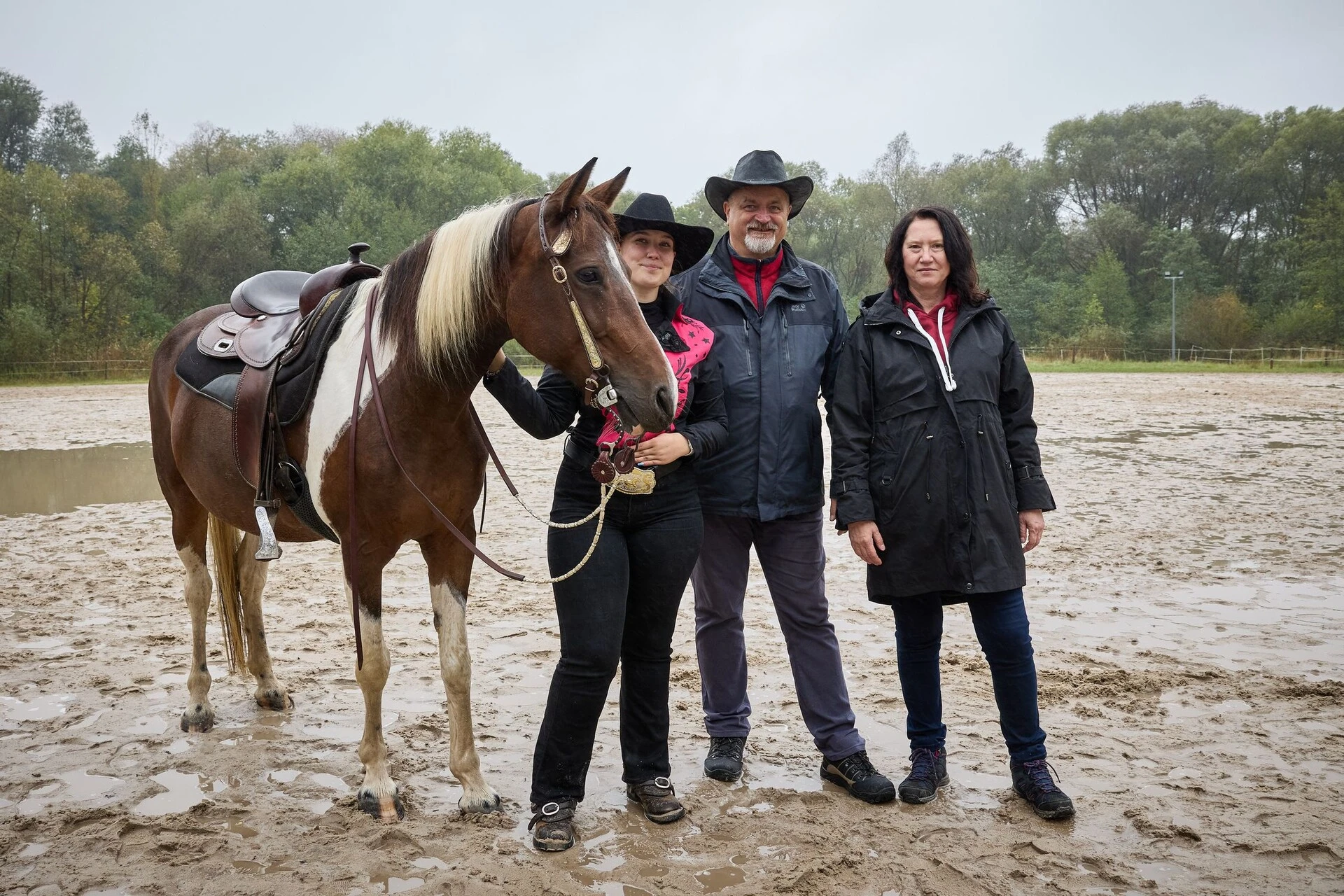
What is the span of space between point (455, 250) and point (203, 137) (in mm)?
71316

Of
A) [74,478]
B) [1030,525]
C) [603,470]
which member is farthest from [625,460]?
[74,478]

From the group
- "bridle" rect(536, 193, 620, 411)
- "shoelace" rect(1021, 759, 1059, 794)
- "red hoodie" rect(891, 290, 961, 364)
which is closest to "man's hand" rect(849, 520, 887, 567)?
"red hoodie" rect(891, 290, 961, 364)

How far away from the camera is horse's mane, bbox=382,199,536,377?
299 cm

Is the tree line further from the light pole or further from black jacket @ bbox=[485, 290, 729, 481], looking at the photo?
black jacket @ bbox=[485, 290, 729, 481]

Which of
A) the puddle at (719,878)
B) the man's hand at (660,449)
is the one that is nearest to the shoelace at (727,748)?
the puddle at (719,878)

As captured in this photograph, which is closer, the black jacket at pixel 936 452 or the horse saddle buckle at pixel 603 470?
the horse saddle buckle at pixel 603 470

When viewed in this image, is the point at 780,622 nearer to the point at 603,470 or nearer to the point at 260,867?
the point at 603,470

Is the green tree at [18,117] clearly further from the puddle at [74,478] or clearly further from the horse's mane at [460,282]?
the horse's mane at [460,282]

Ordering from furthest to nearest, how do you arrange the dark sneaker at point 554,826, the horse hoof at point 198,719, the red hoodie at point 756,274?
the horse hoof at point 198,719 < the red hoodie at point 756,274 < the dark sneaker at point 554,826

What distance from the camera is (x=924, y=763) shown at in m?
3.46

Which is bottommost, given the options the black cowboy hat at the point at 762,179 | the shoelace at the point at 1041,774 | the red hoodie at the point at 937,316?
the shoelace at the point at 1041,774

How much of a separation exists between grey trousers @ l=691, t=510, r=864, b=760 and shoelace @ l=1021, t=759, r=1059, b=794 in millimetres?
580

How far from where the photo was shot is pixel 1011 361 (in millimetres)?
3500

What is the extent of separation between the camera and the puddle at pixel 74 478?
9570mm
